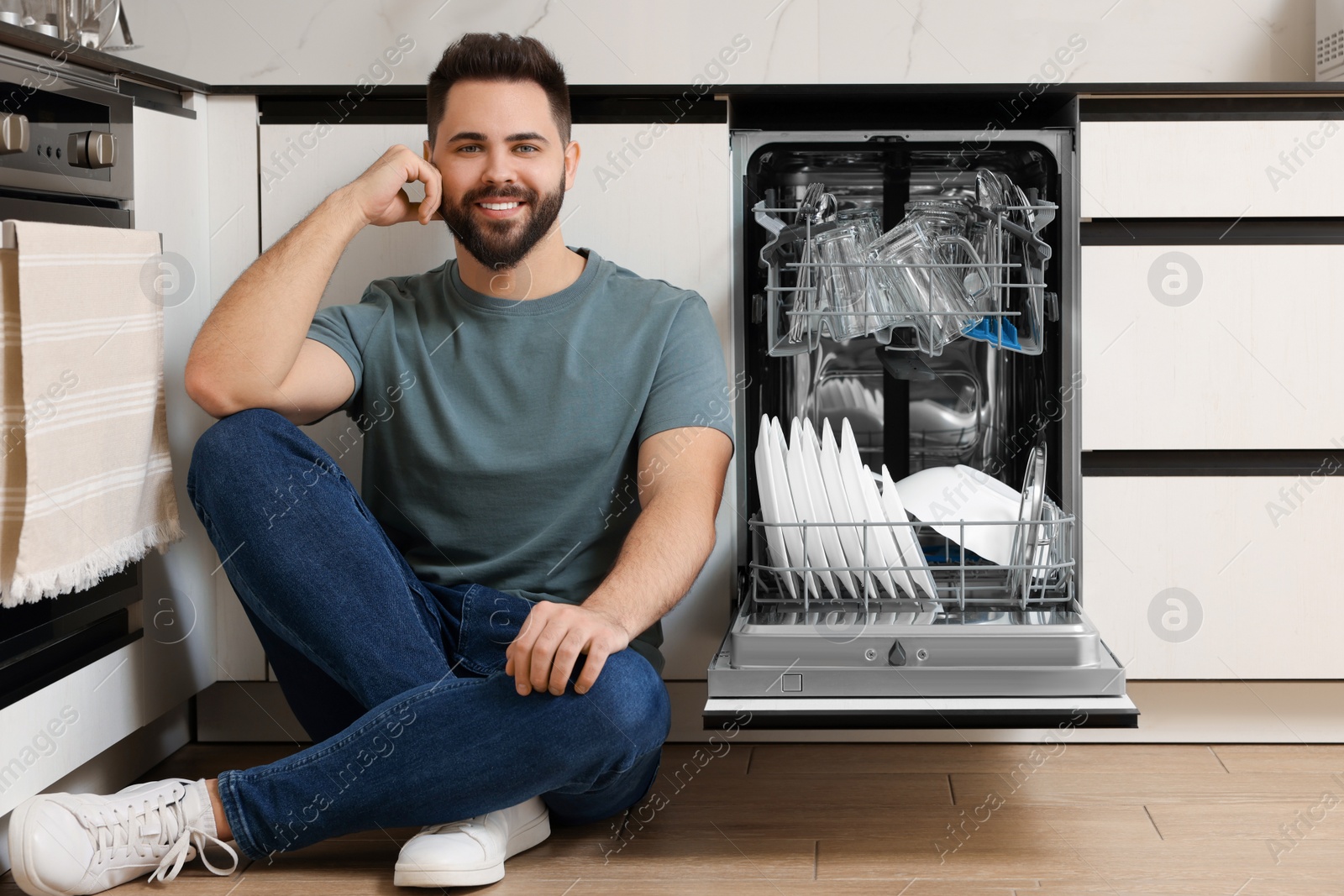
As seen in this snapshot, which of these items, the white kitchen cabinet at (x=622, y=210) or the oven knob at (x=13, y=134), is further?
the white kitchen cabinet at (x=622, y=210)

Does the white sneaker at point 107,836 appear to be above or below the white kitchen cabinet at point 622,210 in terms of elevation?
below

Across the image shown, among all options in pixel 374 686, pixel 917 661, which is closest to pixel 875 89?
pixel 917 661

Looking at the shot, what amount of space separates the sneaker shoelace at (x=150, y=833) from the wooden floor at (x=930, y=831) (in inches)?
1.7

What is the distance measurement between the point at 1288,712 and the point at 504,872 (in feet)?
3.67

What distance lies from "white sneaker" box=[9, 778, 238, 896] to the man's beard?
2.23ft

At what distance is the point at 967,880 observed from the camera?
1229mm

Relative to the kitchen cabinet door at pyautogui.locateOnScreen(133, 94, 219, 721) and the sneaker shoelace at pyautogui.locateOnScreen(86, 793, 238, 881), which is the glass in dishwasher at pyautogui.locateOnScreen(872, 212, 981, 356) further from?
the sneaker shoelace at pyautogui.locateOnScreen(86, 793, 238, 881)

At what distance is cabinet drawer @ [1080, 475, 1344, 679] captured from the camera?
156 cm

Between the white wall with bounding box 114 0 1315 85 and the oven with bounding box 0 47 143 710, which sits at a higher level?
the white wall with bounding box 114 0 1315 85

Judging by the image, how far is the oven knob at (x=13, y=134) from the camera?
1.16 metres

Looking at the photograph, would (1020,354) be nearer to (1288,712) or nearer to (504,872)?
(1288,712)
